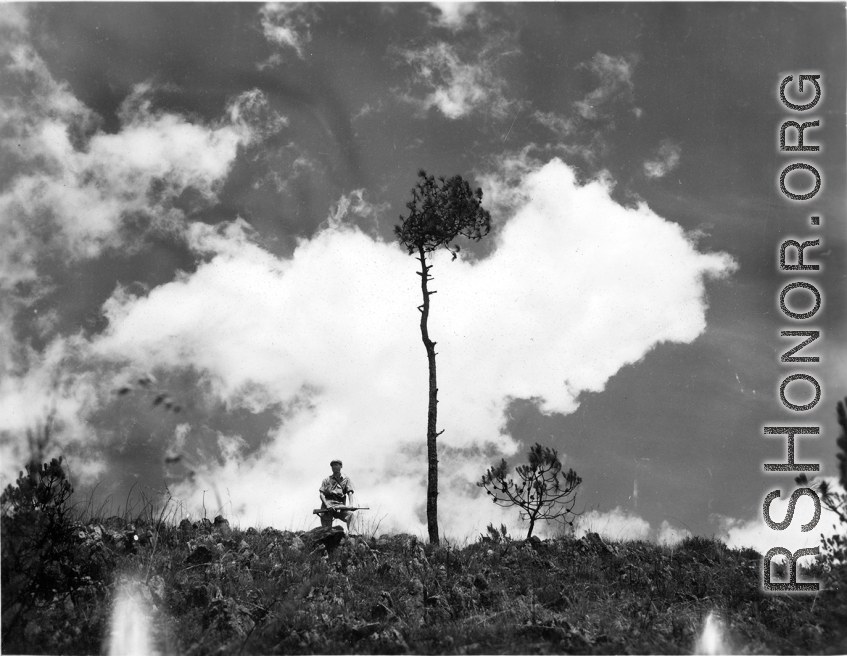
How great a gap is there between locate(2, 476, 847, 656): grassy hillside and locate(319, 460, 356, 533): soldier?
2.29 feet

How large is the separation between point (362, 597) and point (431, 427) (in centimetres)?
673

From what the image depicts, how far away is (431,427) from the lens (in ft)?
61.7

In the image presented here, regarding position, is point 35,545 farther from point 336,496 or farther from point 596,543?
point 596,543

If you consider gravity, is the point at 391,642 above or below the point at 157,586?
below

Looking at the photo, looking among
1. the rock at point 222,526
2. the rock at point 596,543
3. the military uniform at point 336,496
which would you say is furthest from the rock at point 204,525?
the rock at point 596,543

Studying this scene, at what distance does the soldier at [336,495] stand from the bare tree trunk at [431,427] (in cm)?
246

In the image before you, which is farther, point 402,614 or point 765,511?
point 402,614

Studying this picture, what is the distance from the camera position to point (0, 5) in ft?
47.2

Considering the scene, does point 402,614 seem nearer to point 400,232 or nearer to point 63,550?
point 63,550

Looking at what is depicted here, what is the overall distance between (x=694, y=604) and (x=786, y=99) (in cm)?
914

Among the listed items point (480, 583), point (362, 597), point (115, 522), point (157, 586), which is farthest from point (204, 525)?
point (480, 583)

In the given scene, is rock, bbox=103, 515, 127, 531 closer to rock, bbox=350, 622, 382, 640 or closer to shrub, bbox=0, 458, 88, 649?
shrub, bbox=0, 458, 88, 649

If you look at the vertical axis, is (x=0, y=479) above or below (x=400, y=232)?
below

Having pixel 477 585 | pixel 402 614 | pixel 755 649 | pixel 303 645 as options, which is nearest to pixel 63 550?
pixel 303 645
